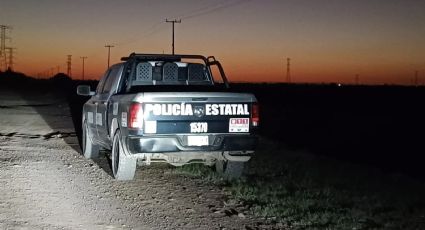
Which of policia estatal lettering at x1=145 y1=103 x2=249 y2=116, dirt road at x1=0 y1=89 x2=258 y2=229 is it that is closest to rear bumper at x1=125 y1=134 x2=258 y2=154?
policia estatal lettering at x1=145 y1=103 x2=249 y2=116

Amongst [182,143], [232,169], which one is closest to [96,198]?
[182,143]

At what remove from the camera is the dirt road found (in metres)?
6.32

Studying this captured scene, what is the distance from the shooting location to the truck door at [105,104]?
31.0 ft

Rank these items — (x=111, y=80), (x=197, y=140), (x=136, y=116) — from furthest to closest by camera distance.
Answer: (x=111, y=80) < (x=197, y=140) < (x=136, y=116)

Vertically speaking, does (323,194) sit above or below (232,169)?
below

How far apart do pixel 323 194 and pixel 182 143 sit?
220cm

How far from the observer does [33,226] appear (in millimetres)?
5957

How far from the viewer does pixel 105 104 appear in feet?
31.1

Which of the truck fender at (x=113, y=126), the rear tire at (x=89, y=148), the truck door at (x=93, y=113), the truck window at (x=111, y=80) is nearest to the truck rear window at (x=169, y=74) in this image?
the truck window at (x=111, y=80)

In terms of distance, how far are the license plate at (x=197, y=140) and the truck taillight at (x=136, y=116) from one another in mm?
745

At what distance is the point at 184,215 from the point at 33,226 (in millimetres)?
1756

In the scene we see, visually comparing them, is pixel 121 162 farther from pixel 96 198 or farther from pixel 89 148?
pixel 89 148

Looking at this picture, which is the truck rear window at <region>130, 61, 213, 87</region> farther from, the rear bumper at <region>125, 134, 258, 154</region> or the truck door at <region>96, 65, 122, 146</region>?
the rear bumper at <region>125, 134, 258, 154</region>

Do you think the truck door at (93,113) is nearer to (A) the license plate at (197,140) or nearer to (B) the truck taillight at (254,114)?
(A) the license plate at (197,140)
